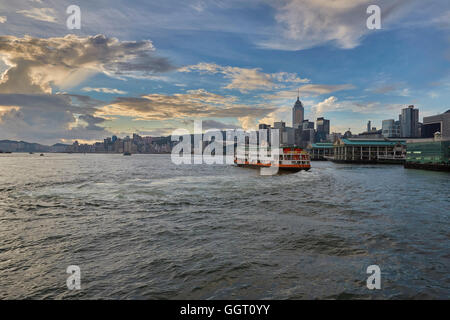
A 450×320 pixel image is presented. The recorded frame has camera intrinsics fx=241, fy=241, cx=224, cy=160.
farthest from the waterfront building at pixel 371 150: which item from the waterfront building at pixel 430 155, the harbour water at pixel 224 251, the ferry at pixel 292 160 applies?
the harbour water at pixel 224 251

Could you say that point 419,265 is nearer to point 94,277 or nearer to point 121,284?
point 121,284

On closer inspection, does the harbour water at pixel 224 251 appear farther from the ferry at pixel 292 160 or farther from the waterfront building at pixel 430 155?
the waterfront building at pixel 430 155

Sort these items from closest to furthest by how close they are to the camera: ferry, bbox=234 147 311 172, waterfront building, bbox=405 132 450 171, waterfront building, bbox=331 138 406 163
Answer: ferry, bbox=234 147 311 172, waterfront building, bbox=405 132 450 171, waterfront building, bbox=331 138 406 163

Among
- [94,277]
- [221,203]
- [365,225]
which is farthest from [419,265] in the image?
[221,203]

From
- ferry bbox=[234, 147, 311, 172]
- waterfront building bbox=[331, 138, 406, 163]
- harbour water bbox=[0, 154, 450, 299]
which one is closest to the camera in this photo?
harbour water bbox=[0, 154, 450, 299]

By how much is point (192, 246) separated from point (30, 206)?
→ 21.4m

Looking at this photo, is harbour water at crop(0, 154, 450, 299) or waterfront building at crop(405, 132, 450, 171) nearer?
harbour water at crop(0, 154, 450, 299)

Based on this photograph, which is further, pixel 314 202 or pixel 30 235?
pixel 314 202

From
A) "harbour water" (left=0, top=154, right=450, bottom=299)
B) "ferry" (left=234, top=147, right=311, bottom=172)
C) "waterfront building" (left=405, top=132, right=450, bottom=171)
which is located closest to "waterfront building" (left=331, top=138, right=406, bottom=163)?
"waterfront building" (left=405, top=132, right=450, bottom=171)

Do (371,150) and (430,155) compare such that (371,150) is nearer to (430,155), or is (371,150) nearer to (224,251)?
(430,155)

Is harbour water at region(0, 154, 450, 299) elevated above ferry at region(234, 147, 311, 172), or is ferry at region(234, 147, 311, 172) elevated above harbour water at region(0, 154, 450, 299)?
ferry at region(234, 147, 311, 172)

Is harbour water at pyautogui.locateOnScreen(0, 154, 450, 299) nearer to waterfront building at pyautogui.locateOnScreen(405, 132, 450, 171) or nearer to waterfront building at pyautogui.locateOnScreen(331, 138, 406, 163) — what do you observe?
waterfront building at pyautogui.locateOnScreen(405, 132, 450, 171)

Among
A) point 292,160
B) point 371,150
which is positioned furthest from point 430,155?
point 371,150
